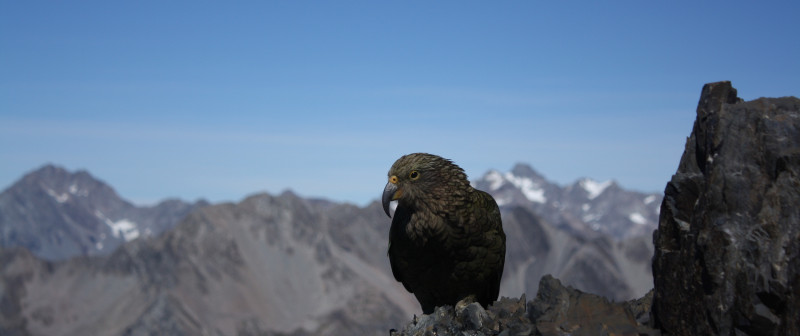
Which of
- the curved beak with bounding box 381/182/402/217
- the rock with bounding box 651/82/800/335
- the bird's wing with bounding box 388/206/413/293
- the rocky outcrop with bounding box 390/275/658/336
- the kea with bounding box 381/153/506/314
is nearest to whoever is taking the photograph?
the rock with bounding box 651/82/800/335

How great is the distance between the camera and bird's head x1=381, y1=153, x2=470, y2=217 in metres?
14.1

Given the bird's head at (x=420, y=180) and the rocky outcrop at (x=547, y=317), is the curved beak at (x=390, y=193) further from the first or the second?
the rocky outcrop at (x=547, y=317)

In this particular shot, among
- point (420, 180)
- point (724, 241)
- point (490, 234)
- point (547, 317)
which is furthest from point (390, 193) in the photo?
point (724, 241)

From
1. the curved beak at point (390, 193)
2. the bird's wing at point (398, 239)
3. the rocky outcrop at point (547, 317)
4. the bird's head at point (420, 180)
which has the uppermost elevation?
the bird's head at point (420, 180)

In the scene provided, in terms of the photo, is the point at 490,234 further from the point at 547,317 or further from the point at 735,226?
the point at 735,226

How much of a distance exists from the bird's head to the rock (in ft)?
13.5

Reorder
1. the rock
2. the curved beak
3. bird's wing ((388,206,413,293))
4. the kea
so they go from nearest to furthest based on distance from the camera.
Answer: the rock < the curved beak < the kea < bird's wing ((388,206,413,293))

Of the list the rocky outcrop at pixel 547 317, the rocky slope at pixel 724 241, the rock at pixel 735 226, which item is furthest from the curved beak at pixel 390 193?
the rock at pixel 735 226

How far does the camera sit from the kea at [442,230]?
14.1 meters

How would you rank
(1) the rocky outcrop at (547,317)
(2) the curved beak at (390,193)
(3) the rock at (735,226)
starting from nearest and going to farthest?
1. (3) the rock at (735,226)
2. (1) the rocky outcrop at (547,317)
3. (2) the curved beak at (390,193)

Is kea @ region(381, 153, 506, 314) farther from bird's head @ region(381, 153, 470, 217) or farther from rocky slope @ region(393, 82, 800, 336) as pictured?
rocky slope @ region(393, 82, 800, 336)

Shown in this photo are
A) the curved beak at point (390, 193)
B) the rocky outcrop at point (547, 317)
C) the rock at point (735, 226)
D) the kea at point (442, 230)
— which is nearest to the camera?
the rock at point (735, 226)

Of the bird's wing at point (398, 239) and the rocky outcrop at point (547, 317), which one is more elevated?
the bird's wing at point (398, 239)

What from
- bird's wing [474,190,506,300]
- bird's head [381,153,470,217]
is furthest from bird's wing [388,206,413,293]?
bird's wing [474,190,506,300]
